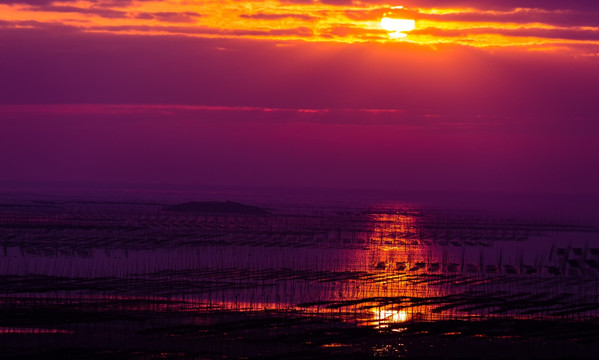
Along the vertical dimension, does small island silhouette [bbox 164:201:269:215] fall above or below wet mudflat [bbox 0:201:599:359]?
above

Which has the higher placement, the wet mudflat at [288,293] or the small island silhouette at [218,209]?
the small island silhouette at [218,209]

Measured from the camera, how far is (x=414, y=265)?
52.4m

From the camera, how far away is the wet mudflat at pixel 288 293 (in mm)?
28078

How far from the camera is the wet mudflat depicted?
28.1 metres

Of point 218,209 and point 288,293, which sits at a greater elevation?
point 218,209

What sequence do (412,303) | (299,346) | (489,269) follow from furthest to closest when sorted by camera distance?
(489,269), (412,303), (299,346)

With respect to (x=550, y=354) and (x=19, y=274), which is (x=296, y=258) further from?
(x=550, y=354)

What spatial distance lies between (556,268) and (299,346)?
93.0ft

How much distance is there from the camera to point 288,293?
129 ft

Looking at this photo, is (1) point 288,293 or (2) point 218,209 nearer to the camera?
(1) point 288,293

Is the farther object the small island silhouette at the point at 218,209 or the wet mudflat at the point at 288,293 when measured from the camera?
the small island silhouette at the point at 218,209

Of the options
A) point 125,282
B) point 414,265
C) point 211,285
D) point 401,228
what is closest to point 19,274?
point 125,282

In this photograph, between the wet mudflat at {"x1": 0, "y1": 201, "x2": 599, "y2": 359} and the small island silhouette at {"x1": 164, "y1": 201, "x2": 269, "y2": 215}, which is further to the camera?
the small island silhouette at {"x1": 164, "y1": 201, "x2": 269, "y2": 215}

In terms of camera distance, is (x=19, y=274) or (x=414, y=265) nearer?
(x=19, y=274)
